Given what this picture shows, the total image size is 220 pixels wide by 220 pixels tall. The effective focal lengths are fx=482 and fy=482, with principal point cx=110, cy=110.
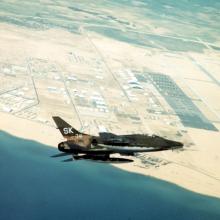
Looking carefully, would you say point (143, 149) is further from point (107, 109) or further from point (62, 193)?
point (107, 109)

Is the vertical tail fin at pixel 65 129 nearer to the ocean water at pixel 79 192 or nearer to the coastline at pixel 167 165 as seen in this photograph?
the ocean water at pixel 79 192

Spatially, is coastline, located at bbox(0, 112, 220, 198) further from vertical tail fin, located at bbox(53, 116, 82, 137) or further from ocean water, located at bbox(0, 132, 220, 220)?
vertical tail fin, located at bbox(53, 116, 82, 137)

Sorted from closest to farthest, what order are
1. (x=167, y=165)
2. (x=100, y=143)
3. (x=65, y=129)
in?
(x=100, y=143) < (x=65, y=129) < (x=167, y=165)

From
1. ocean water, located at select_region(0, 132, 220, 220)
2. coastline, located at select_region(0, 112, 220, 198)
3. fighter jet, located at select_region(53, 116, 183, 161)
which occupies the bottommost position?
ocean water, located at select_region(0, 132, 220, 220)

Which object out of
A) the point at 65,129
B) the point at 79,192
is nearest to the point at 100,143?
the point at 65,129

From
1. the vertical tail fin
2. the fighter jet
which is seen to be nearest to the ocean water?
the vertical tail fin

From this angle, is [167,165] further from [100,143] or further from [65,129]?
[65,129]
